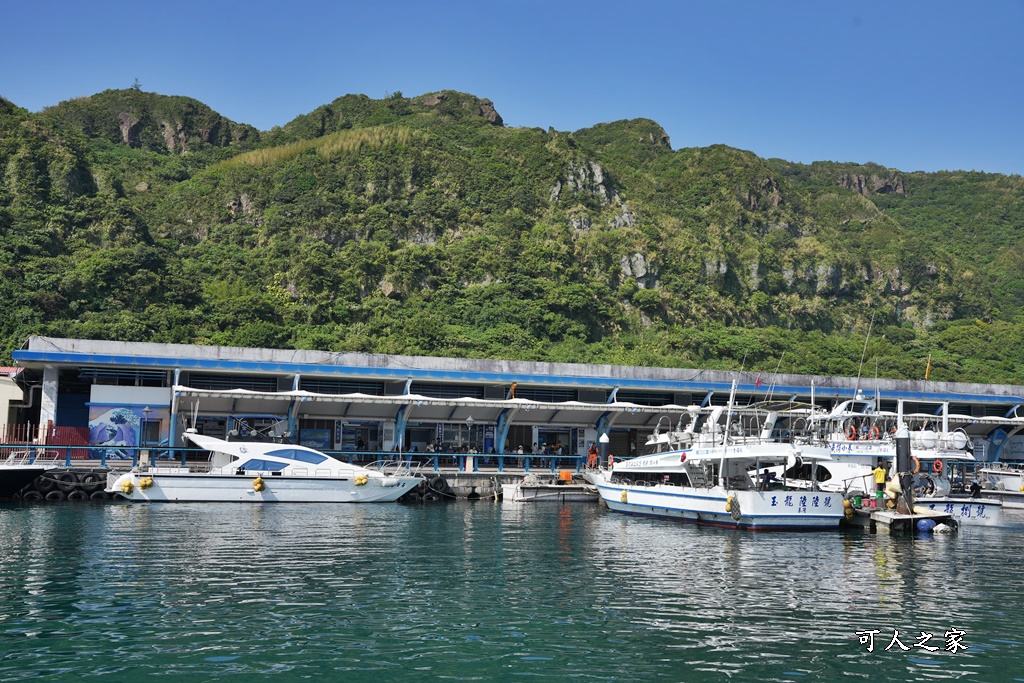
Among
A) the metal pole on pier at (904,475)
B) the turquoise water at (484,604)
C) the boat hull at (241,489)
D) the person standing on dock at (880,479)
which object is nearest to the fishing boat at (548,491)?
the boat hull at (241,489)

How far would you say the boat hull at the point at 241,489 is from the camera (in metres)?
37.2

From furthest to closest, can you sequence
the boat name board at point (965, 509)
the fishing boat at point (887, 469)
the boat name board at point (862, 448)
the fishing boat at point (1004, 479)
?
the fishing boat at point (1004, 479) → the boat name board at point (862, 448) → the fishing boat at point (887, 469) → the boat name board at point (965, 509)

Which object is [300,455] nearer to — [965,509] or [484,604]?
[484,604]

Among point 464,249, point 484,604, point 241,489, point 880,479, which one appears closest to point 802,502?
point 880,479

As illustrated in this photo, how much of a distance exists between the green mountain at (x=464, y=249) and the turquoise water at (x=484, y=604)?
194 ft

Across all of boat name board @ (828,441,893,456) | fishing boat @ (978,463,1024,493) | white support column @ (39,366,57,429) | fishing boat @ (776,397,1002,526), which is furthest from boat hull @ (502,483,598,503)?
white support column @ (39,366,57,429)

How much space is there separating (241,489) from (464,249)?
252 feet

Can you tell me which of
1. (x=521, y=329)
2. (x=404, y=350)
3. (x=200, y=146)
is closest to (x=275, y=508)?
(x=404, y=350)

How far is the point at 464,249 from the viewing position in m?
113

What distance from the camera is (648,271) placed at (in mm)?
119625

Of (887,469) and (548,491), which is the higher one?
(887,469)

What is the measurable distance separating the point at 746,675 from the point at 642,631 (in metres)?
2.81

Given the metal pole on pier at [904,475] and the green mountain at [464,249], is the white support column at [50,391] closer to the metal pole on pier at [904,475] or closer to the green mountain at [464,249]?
the green mountain at [464,249]

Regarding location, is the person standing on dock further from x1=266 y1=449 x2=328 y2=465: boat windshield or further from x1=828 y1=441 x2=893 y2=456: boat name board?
x1=266 y1=449 x2=328 y2=465: boat windshield
